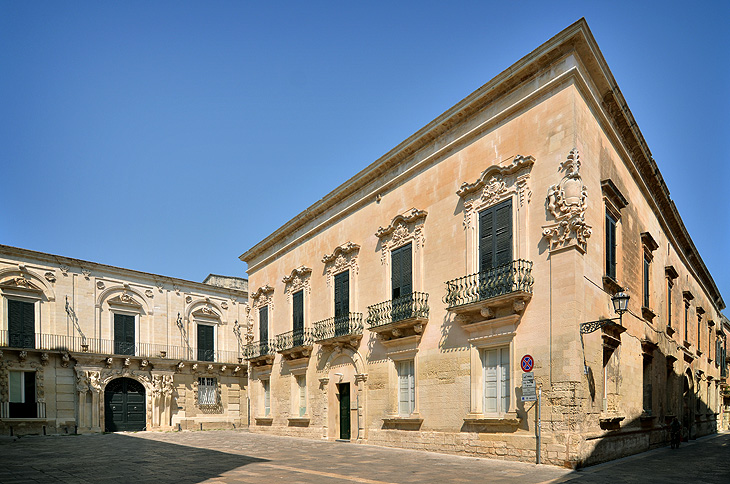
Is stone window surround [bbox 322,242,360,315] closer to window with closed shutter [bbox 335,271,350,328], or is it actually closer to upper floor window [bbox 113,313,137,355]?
window with closed shutter [bbox 335,271,350,328]

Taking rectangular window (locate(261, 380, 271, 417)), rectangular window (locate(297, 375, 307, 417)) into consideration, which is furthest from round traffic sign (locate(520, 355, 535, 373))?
rectangular window (locate(261, 380, 271, 417))

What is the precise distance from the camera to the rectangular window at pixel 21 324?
27250mm

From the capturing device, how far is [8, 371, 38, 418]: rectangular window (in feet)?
87.1

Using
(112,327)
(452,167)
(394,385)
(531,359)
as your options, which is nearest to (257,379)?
(112,327)

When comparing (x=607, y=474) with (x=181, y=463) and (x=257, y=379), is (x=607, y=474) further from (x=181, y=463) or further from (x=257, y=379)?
(x=257, y=379)

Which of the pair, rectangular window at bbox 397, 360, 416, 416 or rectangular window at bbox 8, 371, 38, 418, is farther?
rectangular window at bbox 8, 371, 38, 418

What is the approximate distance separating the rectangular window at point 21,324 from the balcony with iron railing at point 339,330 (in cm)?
1510

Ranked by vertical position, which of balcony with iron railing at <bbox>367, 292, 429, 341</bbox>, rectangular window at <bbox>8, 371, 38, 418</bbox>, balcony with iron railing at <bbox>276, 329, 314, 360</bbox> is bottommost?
rectangular window at <bbox>8, 371, 38, 418</bbox>

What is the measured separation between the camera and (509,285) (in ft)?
45.5

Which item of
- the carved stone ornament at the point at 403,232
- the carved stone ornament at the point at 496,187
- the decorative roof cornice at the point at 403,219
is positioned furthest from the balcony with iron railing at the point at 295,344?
the carved stone ornament at the point at 496,187

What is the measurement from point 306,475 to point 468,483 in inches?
127

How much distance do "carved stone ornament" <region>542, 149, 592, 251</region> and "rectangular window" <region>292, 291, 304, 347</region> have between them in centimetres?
1313

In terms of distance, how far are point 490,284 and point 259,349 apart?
1595 centimetres

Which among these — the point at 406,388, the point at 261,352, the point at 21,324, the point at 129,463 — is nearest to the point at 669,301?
the point at 406,388
